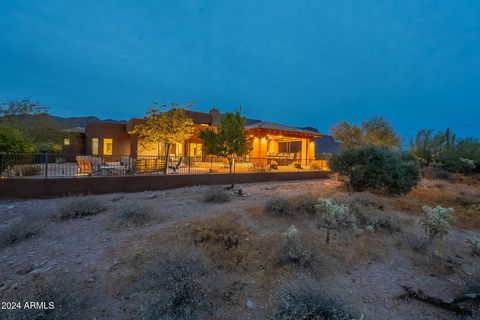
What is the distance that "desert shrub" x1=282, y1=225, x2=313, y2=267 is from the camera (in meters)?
3.56

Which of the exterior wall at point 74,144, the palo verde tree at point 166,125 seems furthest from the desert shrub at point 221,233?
the exterior wall at point 74,144

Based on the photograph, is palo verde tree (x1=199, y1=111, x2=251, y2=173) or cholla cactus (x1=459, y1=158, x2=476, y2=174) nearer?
palo verde tree (x1=199, y1=111, x2=251, y2=173)

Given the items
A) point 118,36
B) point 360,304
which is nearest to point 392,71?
point 118,36

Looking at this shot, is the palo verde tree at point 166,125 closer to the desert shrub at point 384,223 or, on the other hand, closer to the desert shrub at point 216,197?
the desert shrub at point 216,197

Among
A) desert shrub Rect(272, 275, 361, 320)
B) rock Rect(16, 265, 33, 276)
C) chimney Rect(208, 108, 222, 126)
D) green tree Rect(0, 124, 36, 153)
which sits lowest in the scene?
rock Rect(16, 265, 33, 276)

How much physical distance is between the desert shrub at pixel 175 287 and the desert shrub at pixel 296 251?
1374 millimetres

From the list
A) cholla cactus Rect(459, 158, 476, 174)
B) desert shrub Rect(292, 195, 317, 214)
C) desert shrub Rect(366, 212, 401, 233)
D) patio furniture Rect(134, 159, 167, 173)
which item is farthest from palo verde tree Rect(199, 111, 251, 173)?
cholla cactus Rect(459, 158, 476, 174)

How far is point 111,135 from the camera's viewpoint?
73.2 ft

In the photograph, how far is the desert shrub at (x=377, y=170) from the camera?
341 inches

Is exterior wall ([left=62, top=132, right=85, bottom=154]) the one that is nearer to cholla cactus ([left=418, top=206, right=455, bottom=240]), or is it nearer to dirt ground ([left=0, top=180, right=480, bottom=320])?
dirt ground ([left=0, top=180, right=480, bottom=320])

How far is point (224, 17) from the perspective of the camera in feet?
231

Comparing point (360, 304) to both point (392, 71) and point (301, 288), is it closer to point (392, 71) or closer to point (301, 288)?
point (301, 288)

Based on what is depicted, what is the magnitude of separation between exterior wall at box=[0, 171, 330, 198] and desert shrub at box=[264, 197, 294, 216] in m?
5.89

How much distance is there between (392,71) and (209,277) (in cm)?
10916
